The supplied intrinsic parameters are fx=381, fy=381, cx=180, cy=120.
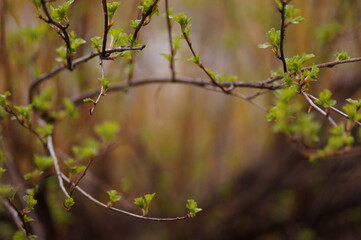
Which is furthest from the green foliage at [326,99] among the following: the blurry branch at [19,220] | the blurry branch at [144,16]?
the blurry branch at [19,220]

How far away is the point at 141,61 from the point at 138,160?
3.34 feet

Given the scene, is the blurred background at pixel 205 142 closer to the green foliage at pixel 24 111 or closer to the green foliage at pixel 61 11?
the green foliage at pixel 24 111

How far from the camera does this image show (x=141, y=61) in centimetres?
355

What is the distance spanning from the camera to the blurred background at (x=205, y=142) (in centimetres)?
266

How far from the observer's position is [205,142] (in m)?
4.34

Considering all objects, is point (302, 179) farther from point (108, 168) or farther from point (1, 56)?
point (1, 56)

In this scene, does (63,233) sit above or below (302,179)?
below

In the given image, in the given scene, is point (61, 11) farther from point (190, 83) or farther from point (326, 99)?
point (326, 99)

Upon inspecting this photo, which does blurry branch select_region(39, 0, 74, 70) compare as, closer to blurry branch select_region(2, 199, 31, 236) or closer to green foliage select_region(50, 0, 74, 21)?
green foliage select_region(50, 0, 74, 21)

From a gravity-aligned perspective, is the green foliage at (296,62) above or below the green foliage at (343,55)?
below

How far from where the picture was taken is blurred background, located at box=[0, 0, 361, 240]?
2.66 metres

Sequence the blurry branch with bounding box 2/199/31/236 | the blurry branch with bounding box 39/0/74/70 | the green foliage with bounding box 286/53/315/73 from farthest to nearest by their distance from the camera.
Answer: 1. the blurry branch with bounding box 2/199/31/236
2. the green foliage with bounding box 286/53/315/73
3. the blurry branch with bounding box 39/0/74/70

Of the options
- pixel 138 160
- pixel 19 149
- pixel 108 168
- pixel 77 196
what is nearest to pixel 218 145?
pixel 138 160

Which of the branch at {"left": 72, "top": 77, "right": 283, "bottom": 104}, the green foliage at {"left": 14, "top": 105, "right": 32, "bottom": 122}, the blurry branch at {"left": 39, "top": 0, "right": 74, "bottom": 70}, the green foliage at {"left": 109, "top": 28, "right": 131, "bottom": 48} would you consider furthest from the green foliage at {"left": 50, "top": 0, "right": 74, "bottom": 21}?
the branch at {"left": 72, "top": 77, "right": 283, "bottom": 104}
